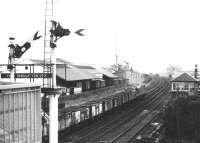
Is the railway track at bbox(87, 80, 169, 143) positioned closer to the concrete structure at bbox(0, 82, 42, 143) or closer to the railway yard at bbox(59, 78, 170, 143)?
the railway yard at bbox(59, 78, 170, 143)

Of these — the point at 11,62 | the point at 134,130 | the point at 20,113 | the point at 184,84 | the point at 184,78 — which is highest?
the point at 11,62

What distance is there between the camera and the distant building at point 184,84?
4762 cm

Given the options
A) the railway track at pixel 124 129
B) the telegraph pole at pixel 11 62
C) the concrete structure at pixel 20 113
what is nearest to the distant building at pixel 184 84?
the railway track at pixel 124 129

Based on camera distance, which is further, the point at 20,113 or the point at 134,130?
the point at 134,130

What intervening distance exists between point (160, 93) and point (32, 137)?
49377 mm

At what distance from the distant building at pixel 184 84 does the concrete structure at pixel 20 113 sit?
38340mm

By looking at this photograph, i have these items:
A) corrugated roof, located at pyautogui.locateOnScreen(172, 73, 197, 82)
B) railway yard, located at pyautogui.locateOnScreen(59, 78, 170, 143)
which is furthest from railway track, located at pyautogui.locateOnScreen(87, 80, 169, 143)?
corrugated roof, located at pyautogui.locateOnScreen(172, 73, 197, 82)

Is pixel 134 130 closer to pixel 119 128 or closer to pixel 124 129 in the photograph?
pixel 124 129

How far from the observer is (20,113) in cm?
1141

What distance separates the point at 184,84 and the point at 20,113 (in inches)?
1594

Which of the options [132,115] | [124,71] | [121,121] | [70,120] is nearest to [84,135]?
[70,120]

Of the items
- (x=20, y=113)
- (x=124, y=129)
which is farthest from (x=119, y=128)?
(x=20, y=113)

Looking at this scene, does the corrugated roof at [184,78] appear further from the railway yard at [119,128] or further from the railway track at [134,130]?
the railway track at [134,130]

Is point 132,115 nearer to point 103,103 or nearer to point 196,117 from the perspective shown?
point 103,103
